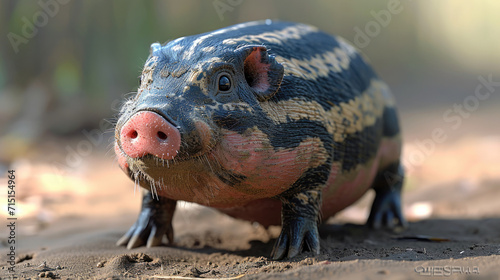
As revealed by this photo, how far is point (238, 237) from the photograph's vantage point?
15.1 ft

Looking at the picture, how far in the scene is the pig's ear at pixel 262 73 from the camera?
3109 millimetres

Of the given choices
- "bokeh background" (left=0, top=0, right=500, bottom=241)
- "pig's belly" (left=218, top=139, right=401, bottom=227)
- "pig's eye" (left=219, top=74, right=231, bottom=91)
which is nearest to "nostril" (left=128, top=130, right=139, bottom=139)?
"pig's eye" (left=219, top=74, right=231, bottom=91)

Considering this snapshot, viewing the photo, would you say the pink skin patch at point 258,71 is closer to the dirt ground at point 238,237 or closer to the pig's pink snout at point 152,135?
the pig's pink snout at point 152,135

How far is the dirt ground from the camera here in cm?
284

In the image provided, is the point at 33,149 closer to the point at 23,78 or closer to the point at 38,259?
the point at 23,78

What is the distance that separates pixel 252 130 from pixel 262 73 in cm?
39

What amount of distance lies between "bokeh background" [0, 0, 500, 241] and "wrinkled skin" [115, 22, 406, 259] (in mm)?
714

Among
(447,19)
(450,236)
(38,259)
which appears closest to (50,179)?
(38,259)

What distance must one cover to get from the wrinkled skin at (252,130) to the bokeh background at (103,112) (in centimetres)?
71

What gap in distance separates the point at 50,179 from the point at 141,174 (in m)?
4.57

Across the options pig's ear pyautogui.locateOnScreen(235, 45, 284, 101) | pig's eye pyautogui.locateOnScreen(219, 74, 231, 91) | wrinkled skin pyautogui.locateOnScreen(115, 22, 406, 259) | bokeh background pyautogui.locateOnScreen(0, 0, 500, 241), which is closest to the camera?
wrinkled skin pyautogui.locateOnScreen(115, 22, 406, 259)

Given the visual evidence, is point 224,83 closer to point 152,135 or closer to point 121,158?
point 152,135

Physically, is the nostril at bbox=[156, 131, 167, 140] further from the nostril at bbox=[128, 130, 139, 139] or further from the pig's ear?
the pig's ear

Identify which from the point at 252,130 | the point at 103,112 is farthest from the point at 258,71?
the point at 103,112
